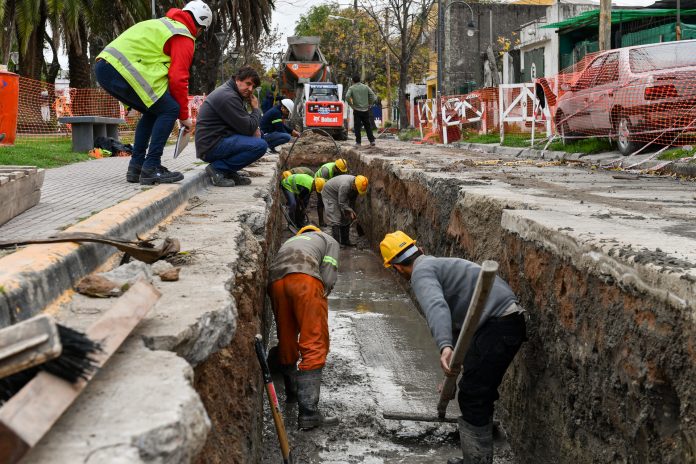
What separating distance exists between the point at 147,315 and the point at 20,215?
278 centimetres

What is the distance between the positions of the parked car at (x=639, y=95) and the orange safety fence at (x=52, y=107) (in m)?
7.26

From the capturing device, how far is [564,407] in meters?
4.48

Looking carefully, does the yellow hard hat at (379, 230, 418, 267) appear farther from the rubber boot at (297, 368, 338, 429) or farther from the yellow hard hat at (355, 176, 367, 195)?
the yellow hard hat at (355, 176, 367, 195)

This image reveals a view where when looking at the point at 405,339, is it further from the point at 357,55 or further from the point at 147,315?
the point at 357,55

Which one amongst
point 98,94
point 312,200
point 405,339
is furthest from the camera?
point 98,94

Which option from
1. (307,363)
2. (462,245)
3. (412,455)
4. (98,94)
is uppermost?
(98,94)

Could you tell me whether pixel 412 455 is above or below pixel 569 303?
below

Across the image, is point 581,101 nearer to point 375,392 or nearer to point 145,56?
point 375,392

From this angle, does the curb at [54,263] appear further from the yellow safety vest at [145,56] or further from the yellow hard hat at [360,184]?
the yellow hard hat at [360,184]

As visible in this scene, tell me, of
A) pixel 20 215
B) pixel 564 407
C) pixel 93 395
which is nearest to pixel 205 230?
pixel 20 215

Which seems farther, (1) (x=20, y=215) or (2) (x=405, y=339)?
(2) (x=405, y=339)

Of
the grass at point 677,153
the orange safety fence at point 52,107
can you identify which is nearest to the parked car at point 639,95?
the grass at point 677,153

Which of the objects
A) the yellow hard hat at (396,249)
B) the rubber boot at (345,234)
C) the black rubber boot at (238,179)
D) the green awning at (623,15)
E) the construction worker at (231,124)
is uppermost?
the green awning at (623,15)

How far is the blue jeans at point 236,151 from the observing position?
8.08 metres
